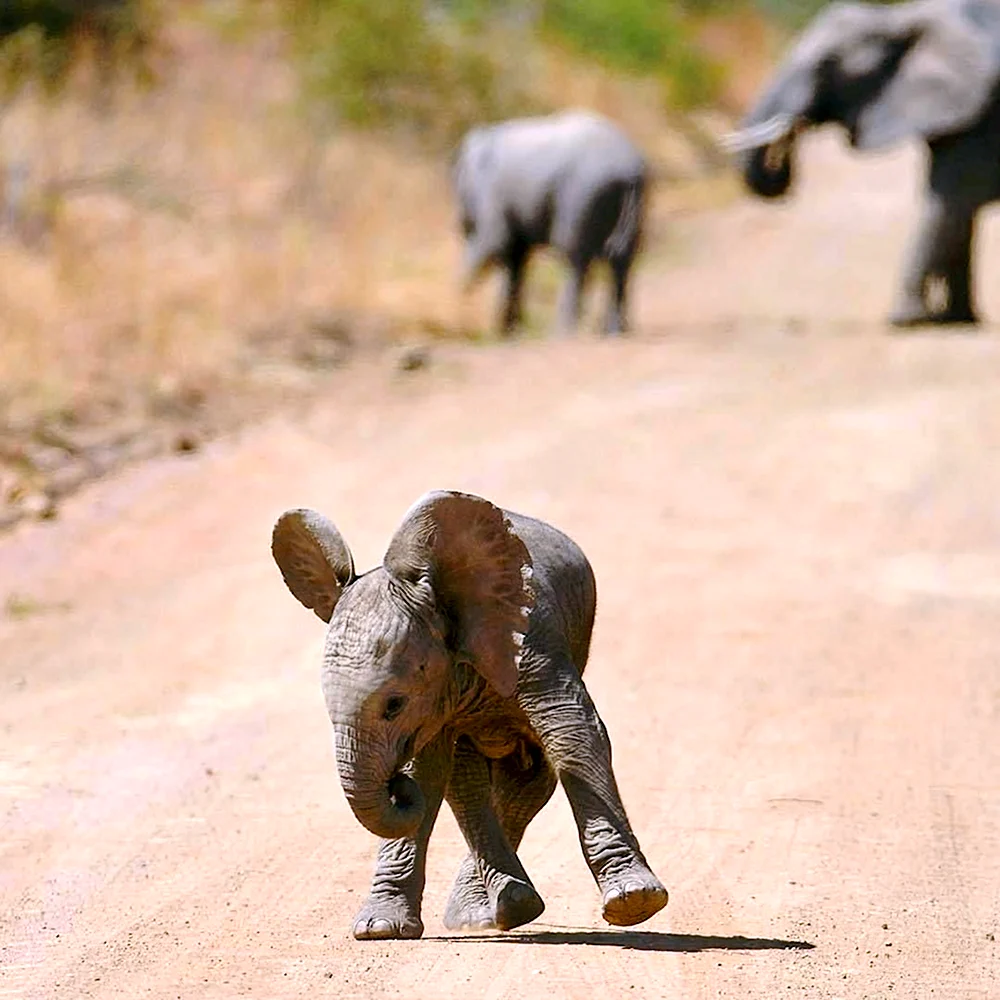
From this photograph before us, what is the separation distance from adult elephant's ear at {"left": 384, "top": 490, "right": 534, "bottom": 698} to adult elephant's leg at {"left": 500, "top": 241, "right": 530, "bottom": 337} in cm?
1365

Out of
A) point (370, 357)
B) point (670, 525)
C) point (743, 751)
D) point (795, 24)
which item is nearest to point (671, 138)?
point (795, 24)

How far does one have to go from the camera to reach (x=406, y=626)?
5371 millimetres

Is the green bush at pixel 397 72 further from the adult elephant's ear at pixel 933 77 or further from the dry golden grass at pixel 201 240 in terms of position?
the adult elephant's ear at pixel 933 77

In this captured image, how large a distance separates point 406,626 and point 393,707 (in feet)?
0.65

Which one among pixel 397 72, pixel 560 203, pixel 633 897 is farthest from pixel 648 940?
pixel 397 72

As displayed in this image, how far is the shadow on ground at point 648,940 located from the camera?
5777mm

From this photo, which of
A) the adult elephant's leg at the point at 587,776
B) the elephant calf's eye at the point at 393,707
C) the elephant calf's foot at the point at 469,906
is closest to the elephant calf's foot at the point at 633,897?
the adult elephant's leg at the point at 587,776

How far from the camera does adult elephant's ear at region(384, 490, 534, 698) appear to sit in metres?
5.47

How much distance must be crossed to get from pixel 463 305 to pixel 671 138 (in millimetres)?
12791

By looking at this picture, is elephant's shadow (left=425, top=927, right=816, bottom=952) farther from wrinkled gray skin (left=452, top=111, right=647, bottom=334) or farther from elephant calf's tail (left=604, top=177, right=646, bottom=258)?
elephant calf's tail (left=604, top=177, right=646, bottom=258)

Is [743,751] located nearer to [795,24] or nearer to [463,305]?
[463,305]

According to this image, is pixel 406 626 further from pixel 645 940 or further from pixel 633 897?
pixel 645 940

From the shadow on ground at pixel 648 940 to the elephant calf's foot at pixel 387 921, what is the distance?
0.11m

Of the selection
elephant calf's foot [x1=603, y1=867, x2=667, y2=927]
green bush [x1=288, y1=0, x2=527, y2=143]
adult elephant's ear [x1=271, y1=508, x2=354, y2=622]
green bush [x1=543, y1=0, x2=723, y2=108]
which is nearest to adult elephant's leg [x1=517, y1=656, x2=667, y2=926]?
elephant calf's foot [x1=603, y1=867, x2=667, y2=927]
